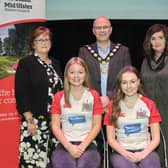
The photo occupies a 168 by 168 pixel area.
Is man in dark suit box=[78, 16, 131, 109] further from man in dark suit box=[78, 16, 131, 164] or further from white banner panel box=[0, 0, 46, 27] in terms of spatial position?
white banner panel box=[0, 0, 46, 27]

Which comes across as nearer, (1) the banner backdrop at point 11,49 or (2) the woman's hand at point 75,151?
(2) the woman's hand at point 75,151

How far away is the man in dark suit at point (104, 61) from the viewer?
2.85 m

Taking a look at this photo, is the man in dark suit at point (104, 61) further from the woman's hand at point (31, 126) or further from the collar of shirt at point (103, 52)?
the woman's hand at point (31, 126)

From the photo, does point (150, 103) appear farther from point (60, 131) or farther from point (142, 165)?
point (60, 131)

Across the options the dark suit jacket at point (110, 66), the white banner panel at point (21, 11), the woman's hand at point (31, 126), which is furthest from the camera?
the white banner panel at point (21, 11)

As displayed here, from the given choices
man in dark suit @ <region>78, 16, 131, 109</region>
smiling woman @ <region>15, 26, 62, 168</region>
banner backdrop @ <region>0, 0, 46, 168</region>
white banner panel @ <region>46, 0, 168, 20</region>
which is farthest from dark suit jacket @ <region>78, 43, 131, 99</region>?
white banner panel @ <region>46, 0, 168, 20</region>

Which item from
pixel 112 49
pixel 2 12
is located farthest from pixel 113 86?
pixel 2 12

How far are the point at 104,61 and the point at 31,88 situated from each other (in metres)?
0.66

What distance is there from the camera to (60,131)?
2551 millimetres

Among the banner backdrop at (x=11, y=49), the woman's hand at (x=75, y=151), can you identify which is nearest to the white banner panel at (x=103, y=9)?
the banner backdrop at (x=11, y=49)

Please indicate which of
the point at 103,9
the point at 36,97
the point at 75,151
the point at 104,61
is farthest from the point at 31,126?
the point at 103,9

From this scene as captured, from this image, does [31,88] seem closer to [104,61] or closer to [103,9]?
[104,61]

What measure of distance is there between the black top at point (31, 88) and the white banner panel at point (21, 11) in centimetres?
76

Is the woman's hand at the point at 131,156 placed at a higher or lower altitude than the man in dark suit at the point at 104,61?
lower
